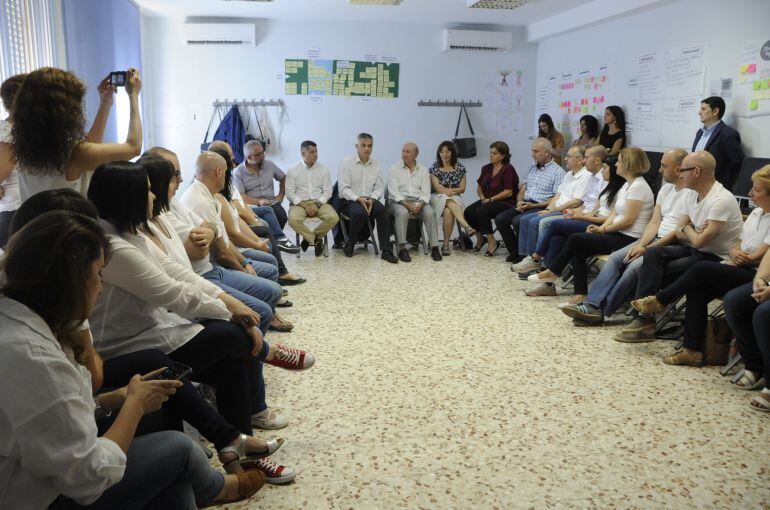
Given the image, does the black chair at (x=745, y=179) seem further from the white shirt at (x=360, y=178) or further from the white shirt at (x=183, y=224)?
the white shirt at (x=183, y=224)

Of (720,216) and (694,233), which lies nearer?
(720,216)

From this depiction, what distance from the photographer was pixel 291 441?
2.53 meters

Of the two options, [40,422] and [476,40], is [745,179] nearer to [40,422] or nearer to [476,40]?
[476,40]

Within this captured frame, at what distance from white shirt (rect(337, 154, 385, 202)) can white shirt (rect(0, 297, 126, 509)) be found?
5541mm

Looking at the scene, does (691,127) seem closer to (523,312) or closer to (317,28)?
(523,312)

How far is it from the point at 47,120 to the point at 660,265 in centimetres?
331

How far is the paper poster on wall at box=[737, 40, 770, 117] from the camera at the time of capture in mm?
4938

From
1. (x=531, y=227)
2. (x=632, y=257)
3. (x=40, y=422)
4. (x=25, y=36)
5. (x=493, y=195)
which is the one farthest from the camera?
(x=493, y=195)

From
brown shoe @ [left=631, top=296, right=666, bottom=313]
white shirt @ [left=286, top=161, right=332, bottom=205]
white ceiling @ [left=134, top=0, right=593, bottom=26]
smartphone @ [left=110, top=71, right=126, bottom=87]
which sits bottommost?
brown shoe @ [left=631, top=296, right=666, bottom=313]

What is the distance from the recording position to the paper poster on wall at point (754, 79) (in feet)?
16.2

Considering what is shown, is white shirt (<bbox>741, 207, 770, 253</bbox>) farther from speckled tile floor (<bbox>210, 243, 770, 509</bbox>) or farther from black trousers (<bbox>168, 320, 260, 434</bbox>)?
black trousers (<bbox>168, 320, 260, 434</bbox>)

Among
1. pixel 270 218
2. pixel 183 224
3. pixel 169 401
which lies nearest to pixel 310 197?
pixel 270 218

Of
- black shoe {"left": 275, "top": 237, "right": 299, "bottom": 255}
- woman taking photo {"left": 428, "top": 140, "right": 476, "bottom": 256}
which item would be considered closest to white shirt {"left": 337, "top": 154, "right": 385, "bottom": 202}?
woman taking photo {"left": 428, "top": 140, "right": 476, "bottom": 256}

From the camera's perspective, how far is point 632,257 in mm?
4078
